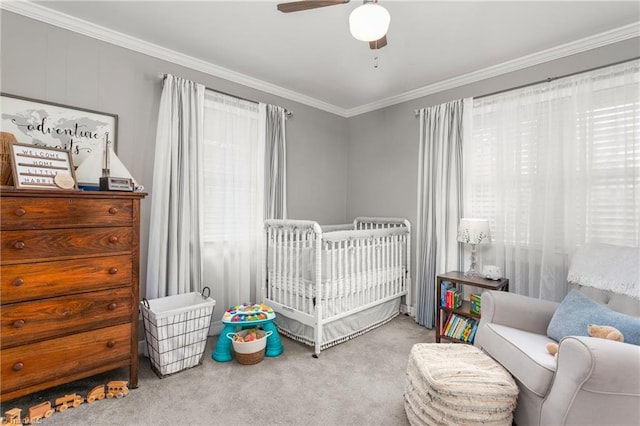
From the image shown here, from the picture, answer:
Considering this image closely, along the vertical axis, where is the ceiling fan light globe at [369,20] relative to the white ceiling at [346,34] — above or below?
below

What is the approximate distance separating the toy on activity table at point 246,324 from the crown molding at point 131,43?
7.19ft

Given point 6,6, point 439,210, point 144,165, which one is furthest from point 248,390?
point 6,6

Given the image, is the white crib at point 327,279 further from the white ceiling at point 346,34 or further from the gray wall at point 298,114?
the white ceiling at point 346,34

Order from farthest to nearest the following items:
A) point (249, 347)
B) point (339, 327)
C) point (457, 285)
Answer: point (457, 285), point (339, 327), point (249, 347)

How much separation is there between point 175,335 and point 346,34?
2543mm

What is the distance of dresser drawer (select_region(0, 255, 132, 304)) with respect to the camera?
1619 mm

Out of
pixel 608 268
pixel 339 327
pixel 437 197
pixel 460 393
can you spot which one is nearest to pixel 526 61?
pixel 437 197

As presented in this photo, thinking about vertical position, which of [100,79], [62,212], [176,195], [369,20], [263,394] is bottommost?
[263,394]

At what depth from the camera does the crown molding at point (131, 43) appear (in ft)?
6.73

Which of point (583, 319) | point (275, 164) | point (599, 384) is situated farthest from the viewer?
point (275, 164)

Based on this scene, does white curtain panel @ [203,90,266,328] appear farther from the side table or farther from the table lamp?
the table lamp

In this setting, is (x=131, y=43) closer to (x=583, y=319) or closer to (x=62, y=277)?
(x=62, y=277)

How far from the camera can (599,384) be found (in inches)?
51.1

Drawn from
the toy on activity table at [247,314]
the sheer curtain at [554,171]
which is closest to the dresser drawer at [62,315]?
the toy on activity table at [247,314]
